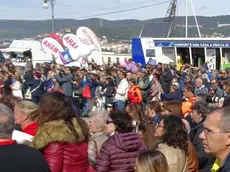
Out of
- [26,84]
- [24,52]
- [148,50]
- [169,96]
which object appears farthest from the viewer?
[24,52]

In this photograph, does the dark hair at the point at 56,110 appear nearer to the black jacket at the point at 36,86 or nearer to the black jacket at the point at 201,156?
the black jacket at the point at 201,156

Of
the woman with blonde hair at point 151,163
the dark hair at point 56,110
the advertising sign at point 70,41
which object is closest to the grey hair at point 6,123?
the dark hair at point 56,110

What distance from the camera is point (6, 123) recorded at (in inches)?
133

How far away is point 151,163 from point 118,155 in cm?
102

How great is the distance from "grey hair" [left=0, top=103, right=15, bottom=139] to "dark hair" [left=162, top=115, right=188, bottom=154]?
2001 millimetres

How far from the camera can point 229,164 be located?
3104 mm

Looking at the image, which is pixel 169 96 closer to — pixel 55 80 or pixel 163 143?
pixel 55 80

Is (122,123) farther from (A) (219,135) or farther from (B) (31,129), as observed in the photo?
(A) (219,135)

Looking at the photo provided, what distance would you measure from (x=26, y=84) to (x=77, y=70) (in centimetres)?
313

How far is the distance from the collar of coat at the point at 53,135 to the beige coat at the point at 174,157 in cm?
89

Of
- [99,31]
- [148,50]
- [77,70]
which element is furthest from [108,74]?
[99,31]

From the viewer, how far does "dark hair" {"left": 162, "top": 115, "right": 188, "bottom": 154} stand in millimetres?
5000

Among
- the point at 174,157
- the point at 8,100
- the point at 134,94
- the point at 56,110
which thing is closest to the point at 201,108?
the point at 174,157

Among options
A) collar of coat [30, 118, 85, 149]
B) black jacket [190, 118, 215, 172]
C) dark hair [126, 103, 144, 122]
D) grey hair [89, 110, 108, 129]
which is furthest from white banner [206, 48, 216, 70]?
collar of coat [30, 118, 85, 149]
